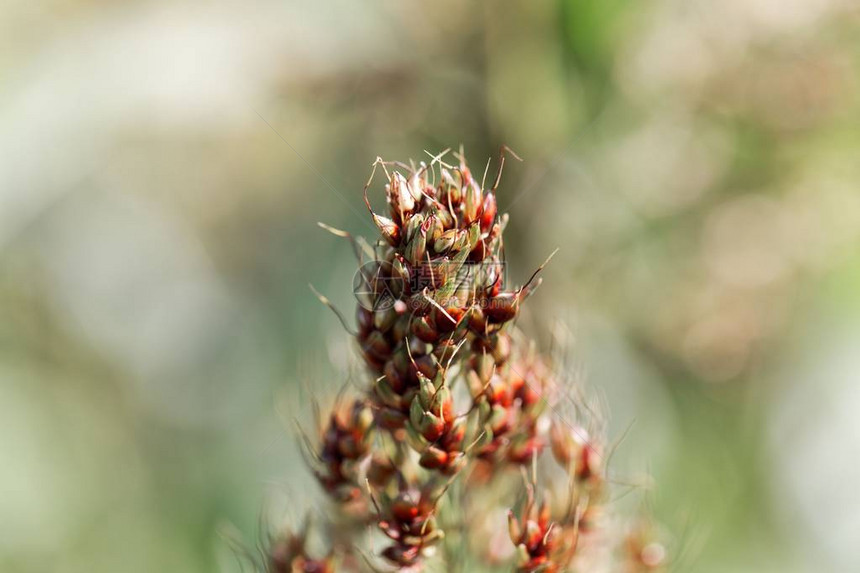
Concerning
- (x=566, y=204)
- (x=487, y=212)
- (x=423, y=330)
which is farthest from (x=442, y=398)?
(x=566, y=204)

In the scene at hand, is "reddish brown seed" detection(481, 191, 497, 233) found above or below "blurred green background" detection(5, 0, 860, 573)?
above

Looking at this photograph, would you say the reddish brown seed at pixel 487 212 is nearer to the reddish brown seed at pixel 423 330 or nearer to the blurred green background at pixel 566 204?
the reddish brown seed at pixel 423 330

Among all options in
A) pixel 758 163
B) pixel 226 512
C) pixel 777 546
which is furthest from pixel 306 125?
pixel 777 546

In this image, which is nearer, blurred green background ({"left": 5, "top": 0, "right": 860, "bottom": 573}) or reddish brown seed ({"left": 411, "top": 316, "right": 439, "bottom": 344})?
reddish brown seed ({"left": 411, "top": 316, "right": 439, "bottom": 344})

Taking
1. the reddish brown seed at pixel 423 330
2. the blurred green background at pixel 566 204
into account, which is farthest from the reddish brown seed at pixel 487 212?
the blurred green background at pixel 566 204

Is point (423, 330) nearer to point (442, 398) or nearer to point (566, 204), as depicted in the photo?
point (442, 398)

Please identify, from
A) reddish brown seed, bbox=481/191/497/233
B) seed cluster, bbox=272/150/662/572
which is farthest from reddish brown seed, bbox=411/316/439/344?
reddish brown seed, bbox=481/191/497/233

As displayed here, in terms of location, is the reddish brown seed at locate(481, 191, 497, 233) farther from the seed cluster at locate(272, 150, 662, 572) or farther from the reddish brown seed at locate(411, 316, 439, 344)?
the reddish brown seed at locate(411, 316, 439, 344)
